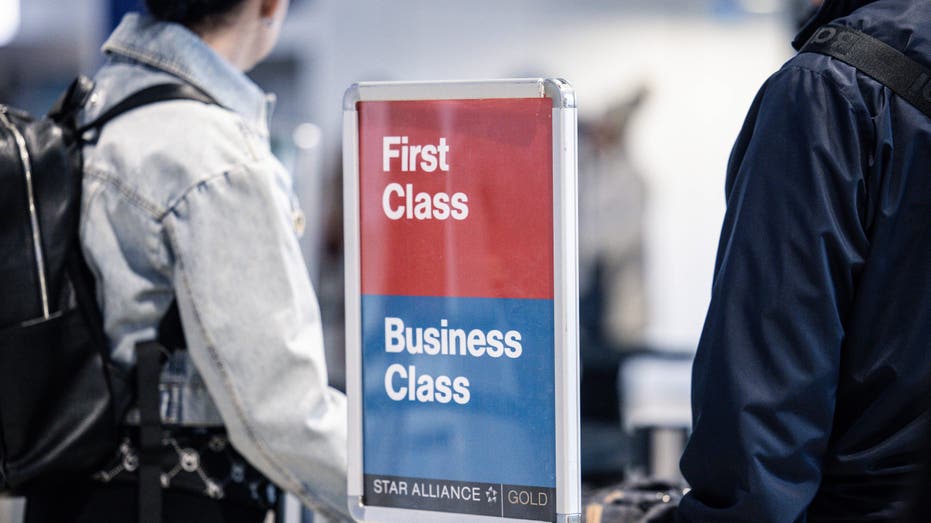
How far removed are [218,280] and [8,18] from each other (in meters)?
8.03

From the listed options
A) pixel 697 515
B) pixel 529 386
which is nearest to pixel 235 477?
pixel 529 386

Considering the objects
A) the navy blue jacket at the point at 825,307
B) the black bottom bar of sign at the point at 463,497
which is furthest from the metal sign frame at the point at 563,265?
the navy blue jacket at the point at 825,307

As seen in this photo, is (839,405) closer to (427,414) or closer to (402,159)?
(427,414)

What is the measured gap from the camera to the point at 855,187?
149 centimetres

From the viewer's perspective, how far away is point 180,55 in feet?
6.70

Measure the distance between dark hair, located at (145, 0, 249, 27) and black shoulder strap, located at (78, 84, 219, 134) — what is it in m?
0.16

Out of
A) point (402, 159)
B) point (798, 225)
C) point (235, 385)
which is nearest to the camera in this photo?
point (798, 225)

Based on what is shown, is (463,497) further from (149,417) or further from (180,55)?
(180,55)

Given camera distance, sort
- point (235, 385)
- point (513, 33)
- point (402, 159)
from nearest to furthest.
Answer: point (402, 159) → point (235, 385) → point (513, 33)

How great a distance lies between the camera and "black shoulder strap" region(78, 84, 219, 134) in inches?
77.9

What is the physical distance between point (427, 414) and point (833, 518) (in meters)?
0.54

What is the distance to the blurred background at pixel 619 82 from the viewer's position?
767 cm

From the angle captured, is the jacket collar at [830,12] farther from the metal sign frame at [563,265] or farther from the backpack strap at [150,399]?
the backpack strap at [150,399]

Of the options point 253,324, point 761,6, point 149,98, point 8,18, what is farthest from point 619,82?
point 253,324
